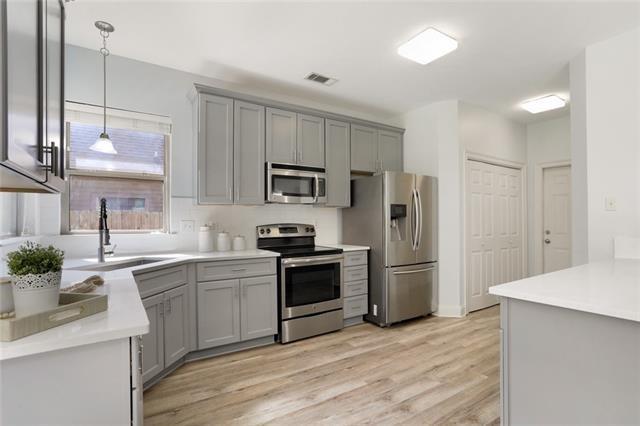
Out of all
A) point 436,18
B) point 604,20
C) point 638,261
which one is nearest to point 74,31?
point 436,18

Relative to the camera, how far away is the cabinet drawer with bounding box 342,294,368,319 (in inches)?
136

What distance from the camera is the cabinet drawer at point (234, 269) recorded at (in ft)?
8.66

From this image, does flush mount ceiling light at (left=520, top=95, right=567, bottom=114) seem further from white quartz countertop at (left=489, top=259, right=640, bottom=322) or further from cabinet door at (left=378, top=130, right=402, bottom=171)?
white quartz countertop at (left=489, top=259, right=640, bottom=322)

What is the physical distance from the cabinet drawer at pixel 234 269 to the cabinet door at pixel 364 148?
1.69 metres

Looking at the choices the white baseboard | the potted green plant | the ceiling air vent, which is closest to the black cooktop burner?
the white baseboard

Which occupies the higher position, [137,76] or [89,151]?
[137,76]

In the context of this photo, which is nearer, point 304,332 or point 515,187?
point 304,332

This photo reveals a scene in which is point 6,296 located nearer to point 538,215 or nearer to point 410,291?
point 410,291

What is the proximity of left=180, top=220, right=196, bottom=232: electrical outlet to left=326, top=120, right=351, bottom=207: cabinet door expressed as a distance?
4.91 feet

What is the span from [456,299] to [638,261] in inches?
75.8

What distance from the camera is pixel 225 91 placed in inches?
116

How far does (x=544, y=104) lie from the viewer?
3.81 m

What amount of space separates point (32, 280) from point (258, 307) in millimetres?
2111

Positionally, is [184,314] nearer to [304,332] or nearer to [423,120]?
[304,332]
